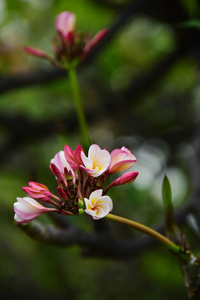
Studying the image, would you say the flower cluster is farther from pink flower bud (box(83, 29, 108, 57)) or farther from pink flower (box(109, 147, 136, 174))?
pink flower bud (box(83, 29, 108, 57))

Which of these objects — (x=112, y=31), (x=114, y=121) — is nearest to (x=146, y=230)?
(x=112, y=31)

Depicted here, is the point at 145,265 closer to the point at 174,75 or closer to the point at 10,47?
the point at 174,75

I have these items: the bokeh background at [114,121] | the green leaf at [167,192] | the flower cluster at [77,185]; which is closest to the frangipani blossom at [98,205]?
the flower cluster at [77,185]

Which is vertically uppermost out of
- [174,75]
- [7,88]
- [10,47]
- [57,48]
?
[10,47]

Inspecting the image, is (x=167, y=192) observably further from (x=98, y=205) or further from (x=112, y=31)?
(x=112, y=31)

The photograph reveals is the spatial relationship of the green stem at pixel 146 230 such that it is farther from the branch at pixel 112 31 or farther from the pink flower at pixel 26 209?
the branch at pixel 112 31

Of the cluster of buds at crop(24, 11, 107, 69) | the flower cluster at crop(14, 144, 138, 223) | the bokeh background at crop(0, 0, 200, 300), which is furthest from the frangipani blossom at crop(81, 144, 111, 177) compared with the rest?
the bokeh background at crop(0, 0, 200, 300)

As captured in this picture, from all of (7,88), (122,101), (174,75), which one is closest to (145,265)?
(122,101)
